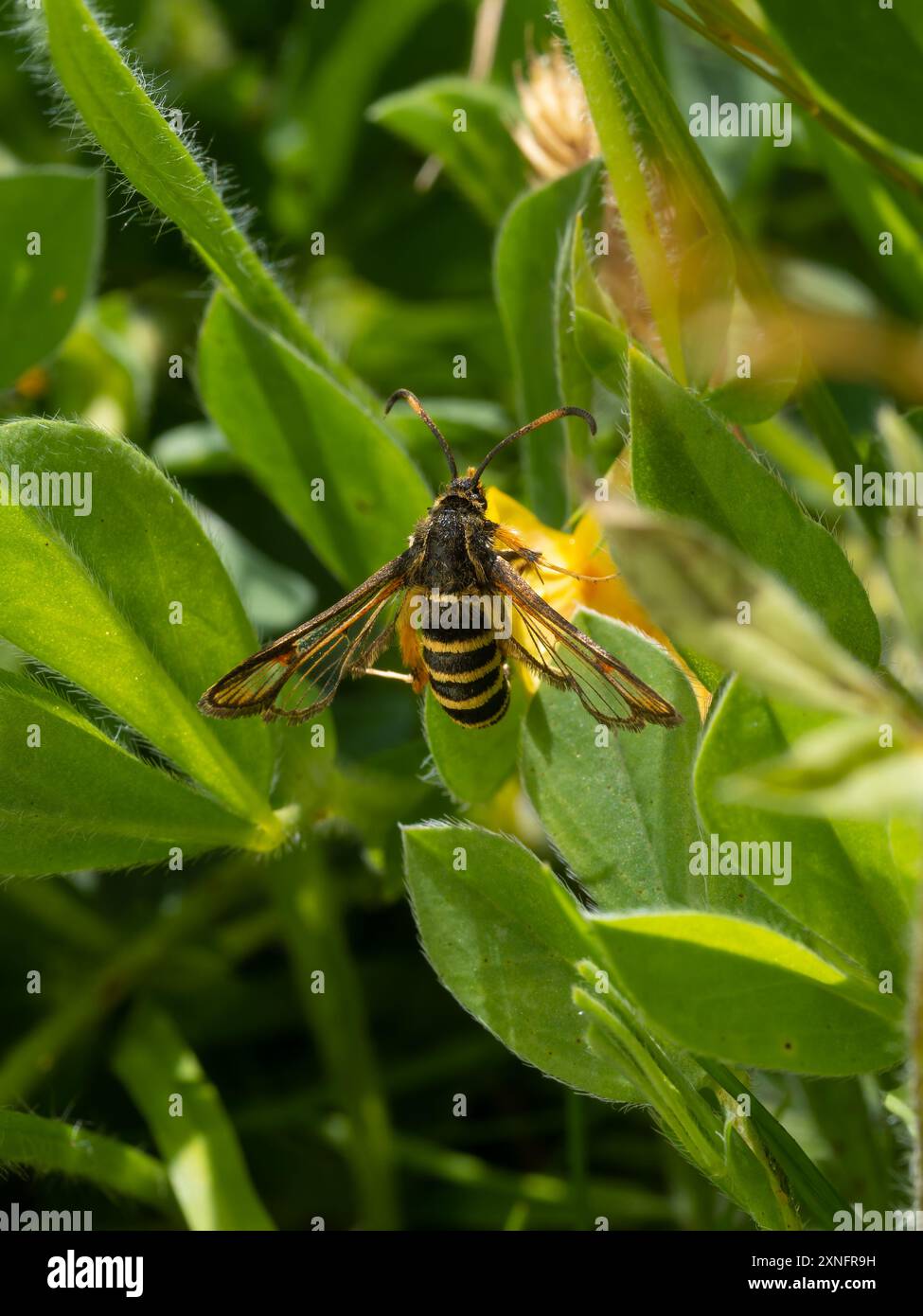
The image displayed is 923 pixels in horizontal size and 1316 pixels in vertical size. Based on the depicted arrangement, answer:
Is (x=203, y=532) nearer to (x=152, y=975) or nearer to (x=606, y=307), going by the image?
(x=606, y=307)

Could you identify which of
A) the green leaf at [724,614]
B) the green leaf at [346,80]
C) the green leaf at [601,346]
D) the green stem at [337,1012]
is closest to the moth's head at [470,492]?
the green leaf at [601,346]

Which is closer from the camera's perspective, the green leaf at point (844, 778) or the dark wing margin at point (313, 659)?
the green leaf at point (844, 778)

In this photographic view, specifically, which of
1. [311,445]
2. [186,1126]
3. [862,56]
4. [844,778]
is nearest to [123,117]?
[311,445]

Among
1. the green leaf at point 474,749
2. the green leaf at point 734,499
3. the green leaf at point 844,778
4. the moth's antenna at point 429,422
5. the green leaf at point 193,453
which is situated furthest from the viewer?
the green leaf at point 193,453

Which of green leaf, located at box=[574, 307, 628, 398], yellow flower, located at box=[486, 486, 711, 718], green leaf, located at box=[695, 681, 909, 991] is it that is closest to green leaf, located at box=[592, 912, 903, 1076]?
green leaf, located at box=[695, 681, 909, 991]

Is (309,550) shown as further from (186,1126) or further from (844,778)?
(844,778)

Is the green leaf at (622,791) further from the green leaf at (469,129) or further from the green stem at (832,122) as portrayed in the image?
the green leaf at (469,129)
